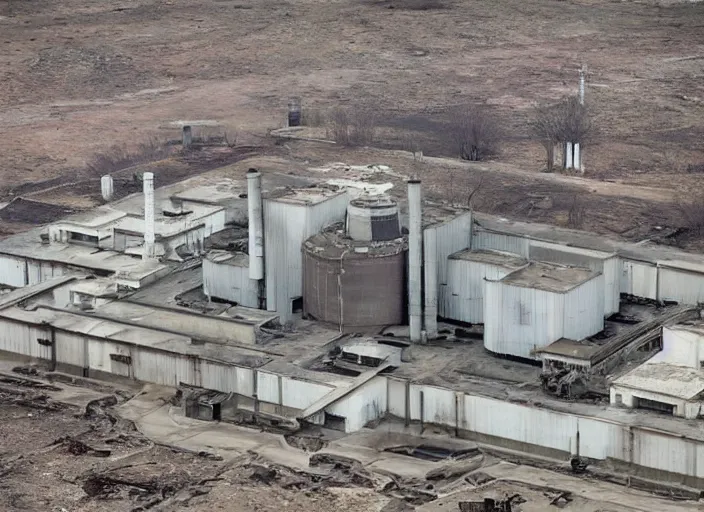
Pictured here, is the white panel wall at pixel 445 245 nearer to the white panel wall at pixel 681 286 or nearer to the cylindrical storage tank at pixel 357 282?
the cylindrical storage tank at pixel 357 282

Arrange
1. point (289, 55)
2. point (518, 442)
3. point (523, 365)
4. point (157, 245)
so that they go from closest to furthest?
point (518, 442), point (523, 365), point (157, 245), point (289, 55)

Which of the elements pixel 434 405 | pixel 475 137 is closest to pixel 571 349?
pixel 434 405

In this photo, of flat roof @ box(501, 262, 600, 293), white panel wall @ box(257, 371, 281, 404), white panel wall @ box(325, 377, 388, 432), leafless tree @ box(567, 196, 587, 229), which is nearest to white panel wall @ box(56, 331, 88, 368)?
white panel wall @ box(257, 371, 281, 404)

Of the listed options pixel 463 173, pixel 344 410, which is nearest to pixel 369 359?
pixel 344 410

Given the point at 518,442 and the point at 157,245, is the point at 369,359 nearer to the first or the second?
the point at 518,442

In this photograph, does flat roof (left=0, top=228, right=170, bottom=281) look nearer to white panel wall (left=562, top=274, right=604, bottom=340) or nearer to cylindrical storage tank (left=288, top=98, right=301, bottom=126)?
white panel wall (left=562, top=274, right=604, bottom=340)

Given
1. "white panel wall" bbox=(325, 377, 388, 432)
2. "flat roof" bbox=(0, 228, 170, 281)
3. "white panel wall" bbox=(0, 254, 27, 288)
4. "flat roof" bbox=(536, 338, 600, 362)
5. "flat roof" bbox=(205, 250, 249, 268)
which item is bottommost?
"white panel wall" bbox=(325, 377, 388, 432)

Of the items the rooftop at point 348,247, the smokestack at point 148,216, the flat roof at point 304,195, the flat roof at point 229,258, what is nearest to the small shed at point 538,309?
the rooftop at point 348,247
